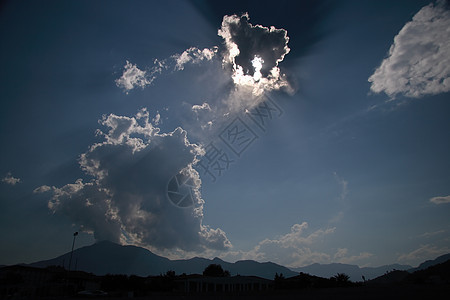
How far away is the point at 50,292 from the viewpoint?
38594mm

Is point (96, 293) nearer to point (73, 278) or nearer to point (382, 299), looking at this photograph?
point (73, 278)

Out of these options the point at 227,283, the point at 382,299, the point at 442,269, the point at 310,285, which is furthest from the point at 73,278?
the point at 442,269

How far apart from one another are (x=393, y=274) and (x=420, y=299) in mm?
165585

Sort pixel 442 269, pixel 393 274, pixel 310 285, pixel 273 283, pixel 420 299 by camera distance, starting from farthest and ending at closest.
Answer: pixel 393 274, pixel 442 269, pixel 273 283, pixel 310 285, pixel 420 299

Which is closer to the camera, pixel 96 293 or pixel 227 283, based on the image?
pixel 96 293

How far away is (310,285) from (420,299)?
30.5m

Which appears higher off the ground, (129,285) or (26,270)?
(26,270)

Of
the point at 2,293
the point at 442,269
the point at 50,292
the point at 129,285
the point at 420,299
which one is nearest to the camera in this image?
the point at 420,299

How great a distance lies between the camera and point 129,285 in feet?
166

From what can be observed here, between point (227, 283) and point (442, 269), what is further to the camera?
point (442, 269)

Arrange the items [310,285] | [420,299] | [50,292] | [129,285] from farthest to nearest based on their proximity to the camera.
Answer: [129,285]
[310,285]
[50,292]
[420,299]

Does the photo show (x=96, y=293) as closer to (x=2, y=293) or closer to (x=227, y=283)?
(x=2, y=293)

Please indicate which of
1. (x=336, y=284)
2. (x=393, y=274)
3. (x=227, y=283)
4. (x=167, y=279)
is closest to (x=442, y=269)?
(x=393, y=274)

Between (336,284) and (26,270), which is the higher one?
(26,270)
